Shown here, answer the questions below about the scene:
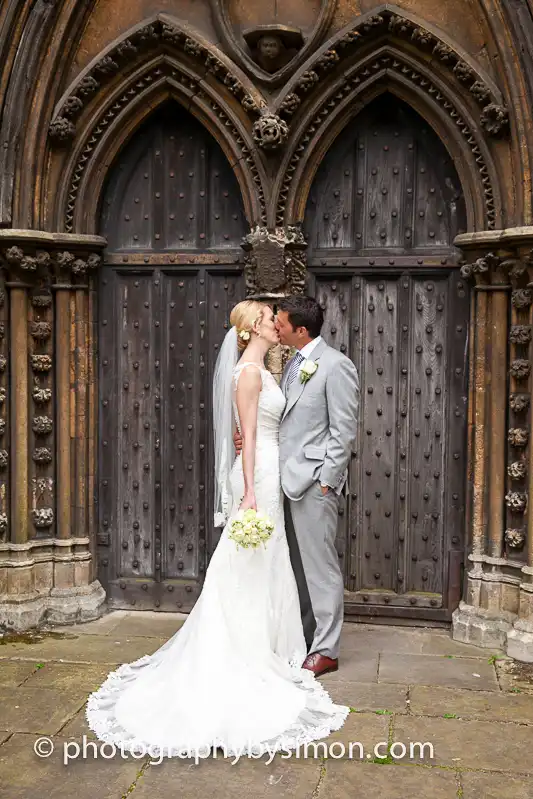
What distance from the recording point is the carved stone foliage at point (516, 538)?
590cm

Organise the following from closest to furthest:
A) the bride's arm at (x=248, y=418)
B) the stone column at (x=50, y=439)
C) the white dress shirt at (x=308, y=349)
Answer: the bride's arm at (x=248, y=418), the white dress shirt at (x=308, y=349), the stone column at (x=50, y=439)

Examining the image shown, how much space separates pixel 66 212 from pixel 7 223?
1.30 feet

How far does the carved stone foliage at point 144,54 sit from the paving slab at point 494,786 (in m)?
4.06

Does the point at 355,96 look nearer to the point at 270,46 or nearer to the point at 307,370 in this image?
the point at 270,46

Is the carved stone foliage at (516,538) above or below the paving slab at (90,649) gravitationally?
above

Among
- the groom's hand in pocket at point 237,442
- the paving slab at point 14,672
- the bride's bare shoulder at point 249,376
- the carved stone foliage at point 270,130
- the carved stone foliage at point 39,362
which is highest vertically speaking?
the carved stone foliage at point 270,130

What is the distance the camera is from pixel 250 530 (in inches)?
194

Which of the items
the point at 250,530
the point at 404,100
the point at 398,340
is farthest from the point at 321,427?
the point at 404,100

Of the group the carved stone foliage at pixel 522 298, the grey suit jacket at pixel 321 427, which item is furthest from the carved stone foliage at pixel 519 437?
the grey suit jacket at pixel 321 427

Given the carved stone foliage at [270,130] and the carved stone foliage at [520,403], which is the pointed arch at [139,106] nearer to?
the carved stone foliage at [270,130]

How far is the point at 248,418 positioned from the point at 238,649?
1.21 meters

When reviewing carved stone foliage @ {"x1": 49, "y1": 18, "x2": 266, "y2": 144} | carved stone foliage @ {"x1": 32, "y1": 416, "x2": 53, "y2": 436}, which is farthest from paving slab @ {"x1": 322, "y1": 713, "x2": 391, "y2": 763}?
carved stone foliage @ {"x1": 49, "y1": 18, "x2": 266, "y2": 144}

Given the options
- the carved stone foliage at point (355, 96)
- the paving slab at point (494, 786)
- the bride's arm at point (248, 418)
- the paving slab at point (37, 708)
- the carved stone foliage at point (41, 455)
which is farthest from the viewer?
the carved stone foliage at point (41, 455)

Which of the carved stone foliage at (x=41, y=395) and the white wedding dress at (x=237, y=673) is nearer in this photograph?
the white wedding dress at (x=237, y=673)
